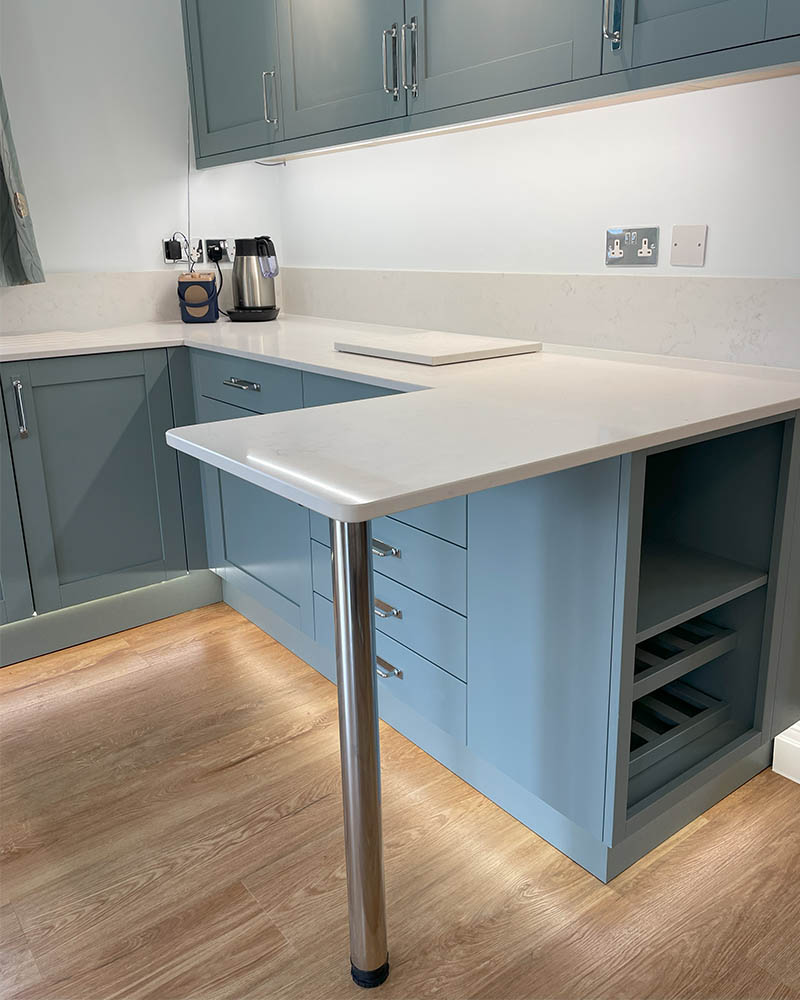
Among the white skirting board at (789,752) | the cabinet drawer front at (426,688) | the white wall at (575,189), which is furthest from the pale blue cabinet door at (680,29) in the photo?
the white skirting board at (789,752)

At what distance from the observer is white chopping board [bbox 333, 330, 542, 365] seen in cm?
191

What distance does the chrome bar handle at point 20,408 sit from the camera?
7.36ft

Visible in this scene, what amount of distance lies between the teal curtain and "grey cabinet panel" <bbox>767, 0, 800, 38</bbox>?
6.89ft

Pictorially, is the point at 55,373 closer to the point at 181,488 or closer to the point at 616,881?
the point at 181,488

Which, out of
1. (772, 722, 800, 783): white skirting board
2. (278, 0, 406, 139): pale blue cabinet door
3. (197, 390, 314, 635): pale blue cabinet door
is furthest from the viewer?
(197, 390, 314, 635): pale blue cabinet door

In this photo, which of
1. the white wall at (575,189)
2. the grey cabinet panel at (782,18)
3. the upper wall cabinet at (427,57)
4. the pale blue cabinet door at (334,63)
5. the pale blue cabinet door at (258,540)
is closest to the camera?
the grey cabinet panel at (782,18)

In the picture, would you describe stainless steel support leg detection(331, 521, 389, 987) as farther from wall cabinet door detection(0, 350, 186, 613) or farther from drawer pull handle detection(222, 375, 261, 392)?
wall cabinet door detection(0, 350, 186, 613)

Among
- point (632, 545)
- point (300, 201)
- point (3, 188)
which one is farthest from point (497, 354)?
point (3, 188)

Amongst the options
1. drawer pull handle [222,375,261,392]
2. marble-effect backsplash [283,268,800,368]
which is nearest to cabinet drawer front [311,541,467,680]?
drawer pull handle [222,375,261,392]

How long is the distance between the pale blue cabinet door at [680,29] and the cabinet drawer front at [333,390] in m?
0.76

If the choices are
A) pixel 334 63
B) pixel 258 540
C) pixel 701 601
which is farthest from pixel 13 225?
pixel 701 601

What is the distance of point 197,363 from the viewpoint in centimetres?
249

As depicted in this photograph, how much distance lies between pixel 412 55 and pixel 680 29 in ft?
2.37

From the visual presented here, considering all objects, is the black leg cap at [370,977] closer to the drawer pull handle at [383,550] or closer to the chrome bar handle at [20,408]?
the drawer pull handle at [383,550]
